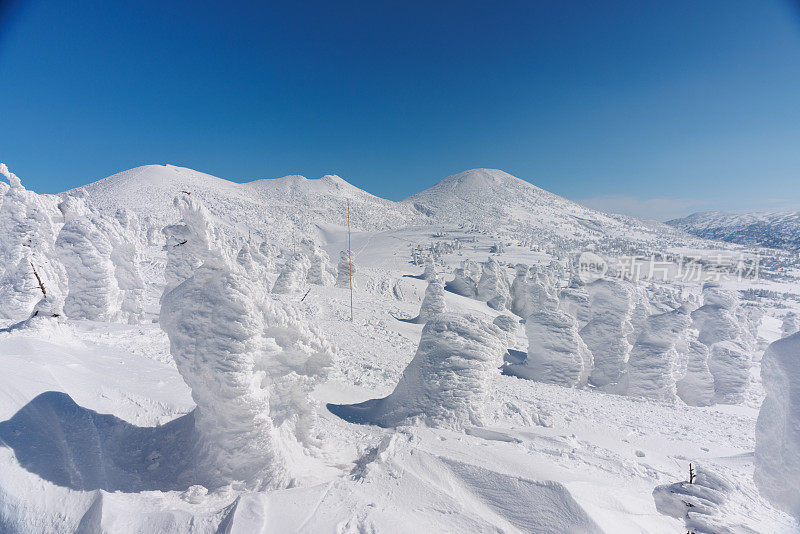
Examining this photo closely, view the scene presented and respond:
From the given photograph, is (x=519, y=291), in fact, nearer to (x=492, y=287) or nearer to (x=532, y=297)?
(x=532, y=297)

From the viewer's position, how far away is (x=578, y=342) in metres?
17.0

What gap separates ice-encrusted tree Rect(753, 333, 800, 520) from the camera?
157 inches

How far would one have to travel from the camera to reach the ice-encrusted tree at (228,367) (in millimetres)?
5395

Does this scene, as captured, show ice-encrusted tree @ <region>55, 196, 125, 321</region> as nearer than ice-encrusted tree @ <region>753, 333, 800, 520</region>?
No

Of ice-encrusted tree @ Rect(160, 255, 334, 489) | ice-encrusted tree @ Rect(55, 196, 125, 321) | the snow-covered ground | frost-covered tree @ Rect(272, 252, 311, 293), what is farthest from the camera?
frost-covered tree @ Rect(272, 252, 311, 293)

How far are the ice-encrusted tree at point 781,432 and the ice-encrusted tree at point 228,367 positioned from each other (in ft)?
20.8

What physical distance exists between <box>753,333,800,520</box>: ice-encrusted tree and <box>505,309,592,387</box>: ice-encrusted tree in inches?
497

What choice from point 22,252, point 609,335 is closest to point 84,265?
point 22,252

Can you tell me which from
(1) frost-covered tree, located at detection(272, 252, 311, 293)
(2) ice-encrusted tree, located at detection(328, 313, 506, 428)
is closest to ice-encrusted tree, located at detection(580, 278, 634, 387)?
(2) ice-encrusted tree, located at detection(328, 313, 506, 428)

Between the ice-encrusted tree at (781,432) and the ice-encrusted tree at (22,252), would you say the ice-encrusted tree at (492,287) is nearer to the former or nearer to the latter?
the ice-encrusted tree at (22,252)

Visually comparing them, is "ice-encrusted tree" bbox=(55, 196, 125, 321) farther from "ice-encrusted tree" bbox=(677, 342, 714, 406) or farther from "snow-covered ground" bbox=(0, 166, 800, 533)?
"ice-encrusted tree" bbox=(677, 342, 714, 406)

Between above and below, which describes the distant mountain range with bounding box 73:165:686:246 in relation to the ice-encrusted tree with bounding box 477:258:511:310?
above

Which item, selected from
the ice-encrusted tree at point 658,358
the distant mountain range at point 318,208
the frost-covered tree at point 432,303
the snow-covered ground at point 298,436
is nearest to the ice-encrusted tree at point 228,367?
the snow-covered ground at point 298,436

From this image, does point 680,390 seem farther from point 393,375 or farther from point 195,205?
point 195,205
